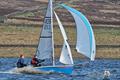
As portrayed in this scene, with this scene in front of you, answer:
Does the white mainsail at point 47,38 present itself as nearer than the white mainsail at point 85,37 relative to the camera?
No

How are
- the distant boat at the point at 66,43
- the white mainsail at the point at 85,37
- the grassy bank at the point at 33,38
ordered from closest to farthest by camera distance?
the white mainsail at the point at 85,37
the distant boat at the point at 66,43
the grassy bank at the point at 33,38

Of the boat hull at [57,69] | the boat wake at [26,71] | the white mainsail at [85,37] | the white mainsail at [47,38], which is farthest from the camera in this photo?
the white mainsail at [47,38]

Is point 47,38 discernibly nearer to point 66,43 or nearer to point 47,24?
point 47,24

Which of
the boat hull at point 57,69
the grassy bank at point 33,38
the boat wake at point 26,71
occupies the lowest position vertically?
the grassy bank at point 33,38

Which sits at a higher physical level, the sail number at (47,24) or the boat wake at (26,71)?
the sail number at (47,24)

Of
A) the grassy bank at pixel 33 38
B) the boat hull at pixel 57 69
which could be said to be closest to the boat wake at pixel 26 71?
the boat hull at pixel 57 69

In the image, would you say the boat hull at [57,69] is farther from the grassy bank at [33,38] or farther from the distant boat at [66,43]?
the grassy bank at [33,38]

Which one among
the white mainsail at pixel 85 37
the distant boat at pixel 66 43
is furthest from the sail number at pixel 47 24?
the white mainsail at pixel 85 37

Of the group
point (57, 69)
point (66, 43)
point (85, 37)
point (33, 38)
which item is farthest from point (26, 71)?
point (33, 38)

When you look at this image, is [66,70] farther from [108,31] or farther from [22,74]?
[108,31]

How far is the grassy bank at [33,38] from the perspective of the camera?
7675 cm

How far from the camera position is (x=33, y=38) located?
86.1 metres

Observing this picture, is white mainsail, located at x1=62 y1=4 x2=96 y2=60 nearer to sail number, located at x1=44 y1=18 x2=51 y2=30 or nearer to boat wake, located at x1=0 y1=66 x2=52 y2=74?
sail number, located at x1=44 y1=18 x2=51 y2=30

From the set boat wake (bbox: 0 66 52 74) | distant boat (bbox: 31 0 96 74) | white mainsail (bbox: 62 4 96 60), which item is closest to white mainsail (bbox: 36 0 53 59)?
distant boat (bbox: 31 0 96 74)
